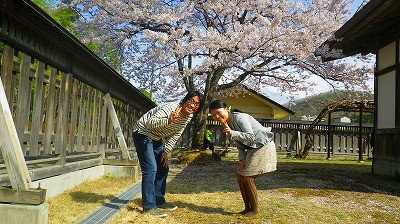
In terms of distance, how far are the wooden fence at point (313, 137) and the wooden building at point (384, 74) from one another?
32.8 feet

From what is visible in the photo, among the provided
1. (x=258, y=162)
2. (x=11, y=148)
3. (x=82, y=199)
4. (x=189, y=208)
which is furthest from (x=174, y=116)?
(x=82, y=199)

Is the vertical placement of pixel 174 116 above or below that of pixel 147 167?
above

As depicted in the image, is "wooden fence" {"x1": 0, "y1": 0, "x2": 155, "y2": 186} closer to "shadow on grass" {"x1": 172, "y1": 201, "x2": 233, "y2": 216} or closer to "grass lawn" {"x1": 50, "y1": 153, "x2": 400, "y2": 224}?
"grass lawn" {"x1": 50, "y1": 153, "x2": 400, "y2": 224}

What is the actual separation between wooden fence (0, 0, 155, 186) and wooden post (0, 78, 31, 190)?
25.1 inches

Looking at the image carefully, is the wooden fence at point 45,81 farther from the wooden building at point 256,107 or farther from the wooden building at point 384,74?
the wooden building at point 256,107

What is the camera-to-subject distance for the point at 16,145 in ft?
11.4

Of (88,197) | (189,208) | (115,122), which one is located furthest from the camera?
(115,122)

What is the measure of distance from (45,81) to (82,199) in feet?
5.93

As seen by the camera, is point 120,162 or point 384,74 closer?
point 120,162

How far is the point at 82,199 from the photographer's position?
5.44 metres

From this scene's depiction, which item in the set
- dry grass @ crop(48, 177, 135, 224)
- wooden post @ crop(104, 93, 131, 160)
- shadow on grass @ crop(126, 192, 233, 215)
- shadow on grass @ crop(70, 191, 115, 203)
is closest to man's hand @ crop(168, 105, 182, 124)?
shadow on grass @ crop(126, 192, 233, 215)

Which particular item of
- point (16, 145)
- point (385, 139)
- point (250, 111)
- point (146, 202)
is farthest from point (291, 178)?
point (250, 111)

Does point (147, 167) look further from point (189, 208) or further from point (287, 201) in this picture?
point (287, 201)

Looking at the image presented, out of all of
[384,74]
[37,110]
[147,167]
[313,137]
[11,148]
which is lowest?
[147,167]
